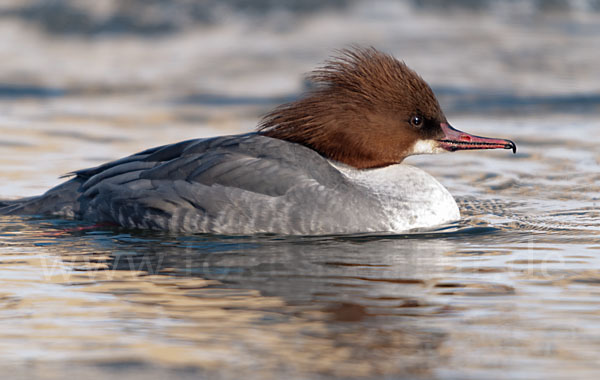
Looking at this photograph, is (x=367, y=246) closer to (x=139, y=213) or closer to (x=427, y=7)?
(x=139, y=213)

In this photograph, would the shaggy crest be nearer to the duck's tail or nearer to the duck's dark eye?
the duck's dark eye

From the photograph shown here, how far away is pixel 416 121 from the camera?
7301mm

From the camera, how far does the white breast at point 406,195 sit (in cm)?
710

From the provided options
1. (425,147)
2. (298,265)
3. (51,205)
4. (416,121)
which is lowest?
(298,265)

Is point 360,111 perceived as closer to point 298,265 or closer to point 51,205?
point 298,265

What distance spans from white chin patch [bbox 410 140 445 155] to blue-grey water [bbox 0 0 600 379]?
582 mm

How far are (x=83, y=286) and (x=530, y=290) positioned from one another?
8.09ft

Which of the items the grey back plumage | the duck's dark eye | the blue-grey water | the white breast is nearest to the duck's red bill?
the duck's dark eye

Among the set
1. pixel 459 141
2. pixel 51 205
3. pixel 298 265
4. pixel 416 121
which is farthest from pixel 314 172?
pixel 51 205

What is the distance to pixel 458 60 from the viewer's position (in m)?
15.7

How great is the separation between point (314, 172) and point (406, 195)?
71 cm

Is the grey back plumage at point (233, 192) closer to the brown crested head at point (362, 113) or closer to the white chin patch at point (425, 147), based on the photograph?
the brown crested head at point (362, 113)

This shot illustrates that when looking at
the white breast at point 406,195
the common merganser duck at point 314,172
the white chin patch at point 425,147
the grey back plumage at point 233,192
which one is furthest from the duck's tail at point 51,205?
the white chin patch at point 425,147

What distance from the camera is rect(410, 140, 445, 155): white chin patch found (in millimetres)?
7383
